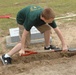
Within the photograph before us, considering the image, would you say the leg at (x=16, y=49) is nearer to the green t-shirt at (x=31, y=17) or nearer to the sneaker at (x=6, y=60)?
the sneaker at (x=6, y=60)

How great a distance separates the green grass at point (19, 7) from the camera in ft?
26.9

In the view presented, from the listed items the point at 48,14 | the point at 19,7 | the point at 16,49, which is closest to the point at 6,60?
the point at 16,49

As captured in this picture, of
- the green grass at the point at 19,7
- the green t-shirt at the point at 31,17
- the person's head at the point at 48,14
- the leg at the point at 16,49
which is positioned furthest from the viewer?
the green grass at the point at 19,7

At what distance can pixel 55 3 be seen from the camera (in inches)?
424

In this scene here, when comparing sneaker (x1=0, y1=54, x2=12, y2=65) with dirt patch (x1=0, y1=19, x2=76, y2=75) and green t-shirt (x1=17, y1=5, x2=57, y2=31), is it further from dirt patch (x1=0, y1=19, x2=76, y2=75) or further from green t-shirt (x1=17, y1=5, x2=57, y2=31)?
green t-shirt (x1=17, y1=5, x2=57, y2=31)

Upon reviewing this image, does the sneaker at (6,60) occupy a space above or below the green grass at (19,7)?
below

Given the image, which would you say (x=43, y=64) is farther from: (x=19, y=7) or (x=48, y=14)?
(x=19, y=7)

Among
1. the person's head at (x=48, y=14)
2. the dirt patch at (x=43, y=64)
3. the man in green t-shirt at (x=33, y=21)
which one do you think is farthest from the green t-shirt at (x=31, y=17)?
the dirt patch at (x=43, y=64)

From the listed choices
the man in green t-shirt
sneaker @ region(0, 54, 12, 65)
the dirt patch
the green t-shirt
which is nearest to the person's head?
the man in green t-shirt

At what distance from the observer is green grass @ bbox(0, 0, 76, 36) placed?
8195mm

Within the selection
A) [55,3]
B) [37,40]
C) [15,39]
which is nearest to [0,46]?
[15,39]

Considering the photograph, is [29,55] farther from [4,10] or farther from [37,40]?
[4,10]

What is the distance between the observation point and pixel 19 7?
34.4ft

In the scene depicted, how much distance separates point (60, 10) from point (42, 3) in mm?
1649
